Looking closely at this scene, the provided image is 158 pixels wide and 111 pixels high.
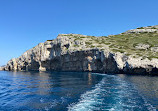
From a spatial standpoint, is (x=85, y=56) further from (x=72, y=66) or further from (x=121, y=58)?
(x=121, y=58)

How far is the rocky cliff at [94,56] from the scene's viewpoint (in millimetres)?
59619

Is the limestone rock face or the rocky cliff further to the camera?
the rocky cliff

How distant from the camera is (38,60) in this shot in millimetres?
111438

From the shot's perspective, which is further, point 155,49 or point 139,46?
point 139,46

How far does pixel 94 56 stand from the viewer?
78062 millimetres

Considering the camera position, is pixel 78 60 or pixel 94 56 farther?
pixel 78 60

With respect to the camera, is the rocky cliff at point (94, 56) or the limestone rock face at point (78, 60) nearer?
the limestone rock face at point (78, 60)

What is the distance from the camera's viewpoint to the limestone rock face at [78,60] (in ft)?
192

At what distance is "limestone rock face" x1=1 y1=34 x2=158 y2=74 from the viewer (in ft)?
192

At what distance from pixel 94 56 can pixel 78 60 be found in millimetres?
14454

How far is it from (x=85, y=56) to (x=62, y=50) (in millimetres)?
21023

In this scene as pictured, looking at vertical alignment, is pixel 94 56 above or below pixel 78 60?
above

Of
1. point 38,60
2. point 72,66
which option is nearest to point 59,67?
point 72,66

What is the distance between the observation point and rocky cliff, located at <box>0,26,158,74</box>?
59619 millimetres
